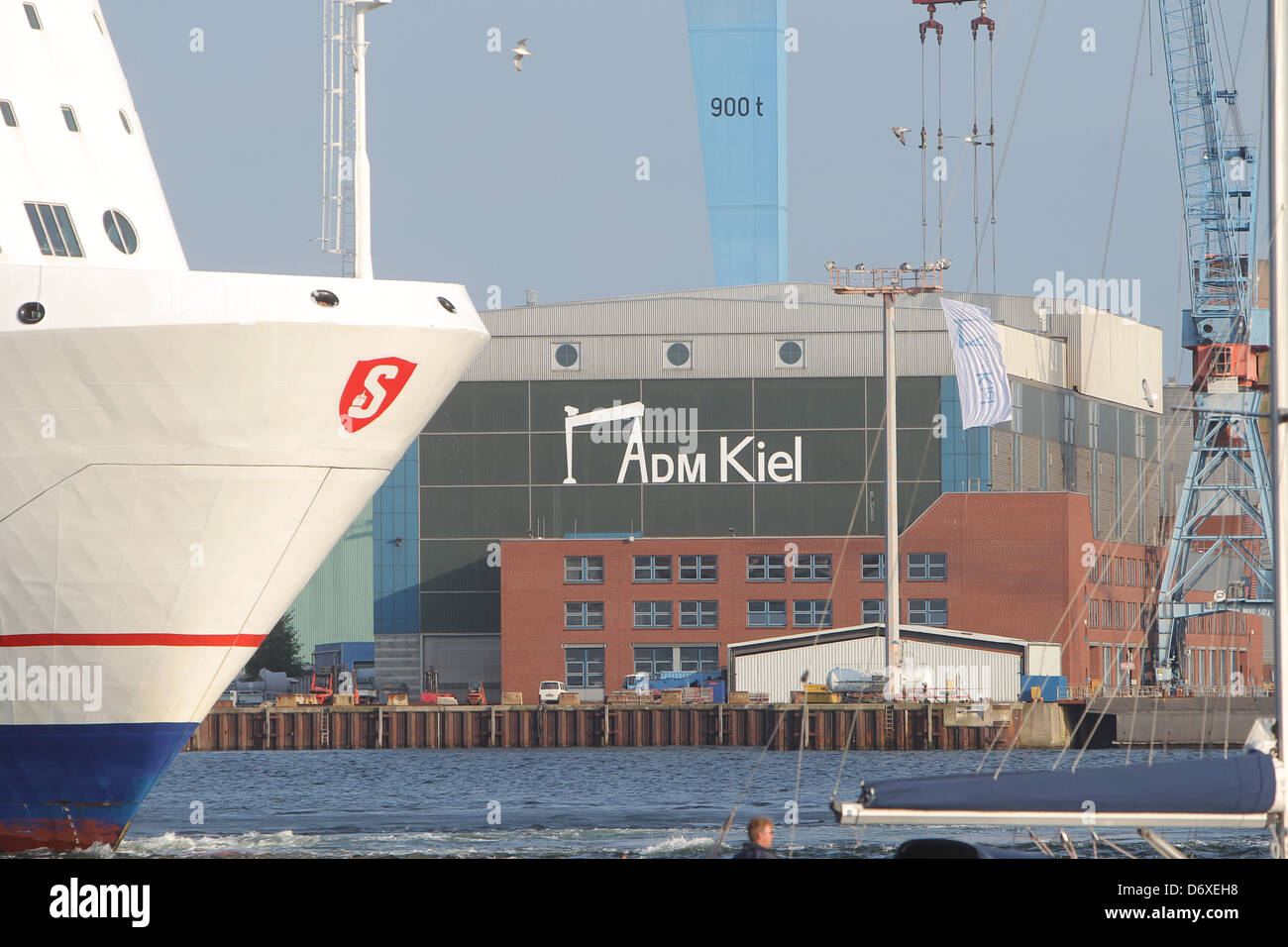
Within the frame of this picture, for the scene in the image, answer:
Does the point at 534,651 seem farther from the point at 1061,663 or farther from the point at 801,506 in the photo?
the point at 1061,663

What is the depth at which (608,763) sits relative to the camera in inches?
2689

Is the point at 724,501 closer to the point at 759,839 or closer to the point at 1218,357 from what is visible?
the point at 1218,357

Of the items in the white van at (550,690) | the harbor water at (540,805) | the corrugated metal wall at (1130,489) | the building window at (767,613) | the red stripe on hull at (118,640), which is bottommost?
the harbor water at (540,805)

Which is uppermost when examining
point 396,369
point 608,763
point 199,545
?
point 396,369

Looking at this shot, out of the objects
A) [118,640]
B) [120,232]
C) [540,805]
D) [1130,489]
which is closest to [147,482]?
[118,640]

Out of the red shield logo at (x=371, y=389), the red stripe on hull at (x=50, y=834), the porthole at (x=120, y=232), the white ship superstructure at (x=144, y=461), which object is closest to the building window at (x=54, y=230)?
the white ship superstructure at (x=144, y=461)

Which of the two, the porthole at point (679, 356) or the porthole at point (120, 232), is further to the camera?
the porthole at point (679, 356)

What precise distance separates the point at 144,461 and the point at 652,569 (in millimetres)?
67533

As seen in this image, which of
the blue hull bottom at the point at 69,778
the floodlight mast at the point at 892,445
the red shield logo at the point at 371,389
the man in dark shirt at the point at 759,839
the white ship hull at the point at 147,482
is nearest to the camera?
the man in dark shirt at the point at 759,839

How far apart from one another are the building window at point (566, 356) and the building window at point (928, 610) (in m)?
22.2

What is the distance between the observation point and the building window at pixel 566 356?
98125mm

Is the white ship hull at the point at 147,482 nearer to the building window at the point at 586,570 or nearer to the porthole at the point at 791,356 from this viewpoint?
the building window at the point at 586,570
